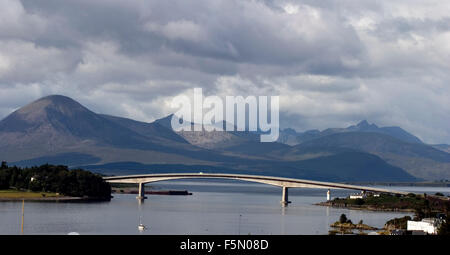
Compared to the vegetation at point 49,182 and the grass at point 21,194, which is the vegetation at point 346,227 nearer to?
the grass at point 21,194

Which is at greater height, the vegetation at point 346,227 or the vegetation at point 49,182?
the vegetation at point 49,182

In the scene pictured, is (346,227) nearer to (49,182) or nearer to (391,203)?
(391,203)

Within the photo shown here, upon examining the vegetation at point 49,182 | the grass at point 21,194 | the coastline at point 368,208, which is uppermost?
the vegetation at point 49,182

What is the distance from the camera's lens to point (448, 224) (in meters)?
76.4

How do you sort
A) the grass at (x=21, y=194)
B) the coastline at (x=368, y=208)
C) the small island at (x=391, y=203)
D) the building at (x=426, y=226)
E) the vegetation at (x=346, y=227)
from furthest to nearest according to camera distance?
the grass at (x=21, y=194)
the small island at (x=391, y=203)
the coastline at (x=368, y=208)
the vegetation at (x=346, y=227)
the building at (x=426, y=226)

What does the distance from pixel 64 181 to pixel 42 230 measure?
319 feet

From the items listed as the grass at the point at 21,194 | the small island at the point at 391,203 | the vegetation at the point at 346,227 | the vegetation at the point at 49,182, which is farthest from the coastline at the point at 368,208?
the grass at the point at 21,194

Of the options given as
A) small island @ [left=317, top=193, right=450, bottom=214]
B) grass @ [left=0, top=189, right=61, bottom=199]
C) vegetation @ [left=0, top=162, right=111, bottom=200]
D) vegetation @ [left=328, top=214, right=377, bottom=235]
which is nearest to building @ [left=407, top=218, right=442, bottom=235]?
vegetation @ [left=328, top=214, right=377, bottom=235]

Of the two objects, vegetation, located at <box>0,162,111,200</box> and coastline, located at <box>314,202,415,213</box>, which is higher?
vegetation, located at <box>0,162,111,200</box>

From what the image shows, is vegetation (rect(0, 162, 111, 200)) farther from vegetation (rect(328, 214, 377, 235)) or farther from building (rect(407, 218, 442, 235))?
building (rect(407, 218, 442, 235))

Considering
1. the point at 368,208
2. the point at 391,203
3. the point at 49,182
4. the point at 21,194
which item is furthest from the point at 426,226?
the point at 49,182

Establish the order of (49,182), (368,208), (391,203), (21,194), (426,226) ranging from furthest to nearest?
(49,182) < (391,203) < (21,194) < (368,208) < (426,226)
